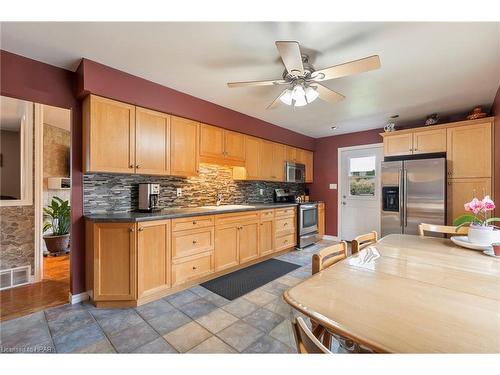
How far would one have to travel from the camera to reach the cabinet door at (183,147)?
109 inches

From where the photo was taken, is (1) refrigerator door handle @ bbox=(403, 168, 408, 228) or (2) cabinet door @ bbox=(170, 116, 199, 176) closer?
(2) cabinet door @ bbox=(170, 116, 199, 176)

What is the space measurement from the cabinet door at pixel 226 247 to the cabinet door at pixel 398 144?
2.89 meters

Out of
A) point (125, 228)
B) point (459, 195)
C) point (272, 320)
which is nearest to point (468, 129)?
point (459, 195)

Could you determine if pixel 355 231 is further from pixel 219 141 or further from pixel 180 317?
pixel 180 317

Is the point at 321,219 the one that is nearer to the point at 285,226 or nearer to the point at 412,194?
the point at 285,226

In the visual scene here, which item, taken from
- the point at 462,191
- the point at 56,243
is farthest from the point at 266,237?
the point at 56,243

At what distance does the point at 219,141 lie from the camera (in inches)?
129

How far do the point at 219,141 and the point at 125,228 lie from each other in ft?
5.66

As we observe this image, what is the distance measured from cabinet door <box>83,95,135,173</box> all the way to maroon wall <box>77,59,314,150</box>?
101 millimetres

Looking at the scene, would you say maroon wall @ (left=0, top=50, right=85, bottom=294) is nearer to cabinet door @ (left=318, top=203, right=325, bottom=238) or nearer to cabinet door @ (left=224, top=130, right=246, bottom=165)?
cabinet door @ (left=224, top=130, right=246, bottom=165)

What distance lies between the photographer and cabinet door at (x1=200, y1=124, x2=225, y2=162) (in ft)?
10.1

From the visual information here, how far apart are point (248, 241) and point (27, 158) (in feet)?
9.80

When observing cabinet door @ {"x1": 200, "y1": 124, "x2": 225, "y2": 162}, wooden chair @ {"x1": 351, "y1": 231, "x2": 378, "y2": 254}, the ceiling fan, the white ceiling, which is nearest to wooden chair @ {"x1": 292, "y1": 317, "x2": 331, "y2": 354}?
wooden chair @ {"x1": 351, "y1": 231, "x2": 378, "y2": 254}

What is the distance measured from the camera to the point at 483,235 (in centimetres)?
159
